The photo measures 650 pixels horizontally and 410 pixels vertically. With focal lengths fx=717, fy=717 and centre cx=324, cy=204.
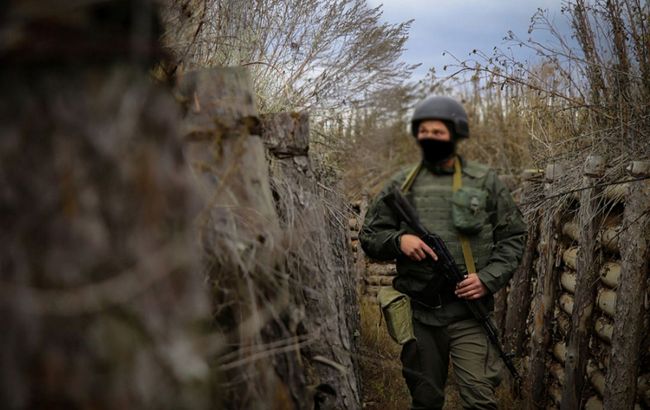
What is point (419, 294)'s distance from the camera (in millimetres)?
4273

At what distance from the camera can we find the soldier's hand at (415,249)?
4117 mm

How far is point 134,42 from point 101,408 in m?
0.77

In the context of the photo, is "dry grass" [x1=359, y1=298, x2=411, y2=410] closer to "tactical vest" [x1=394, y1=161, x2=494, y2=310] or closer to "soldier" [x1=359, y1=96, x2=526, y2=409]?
"soldier" [x1=359, y1=96, x2=526, y2=409]

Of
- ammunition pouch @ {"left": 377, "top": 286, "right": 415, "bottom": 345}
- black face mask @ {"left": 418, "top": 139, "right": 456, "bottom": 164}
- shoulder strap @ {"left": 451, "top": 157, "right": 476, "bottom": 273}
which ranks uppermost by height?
black face mask @ {"left": 418, "top": 139, "right": 456, "bottom": 164}

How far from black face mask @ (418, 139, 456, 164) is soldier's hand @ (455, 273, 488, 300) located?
28.2 inches

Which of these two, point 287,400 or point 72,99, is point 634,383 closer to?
point 287,400

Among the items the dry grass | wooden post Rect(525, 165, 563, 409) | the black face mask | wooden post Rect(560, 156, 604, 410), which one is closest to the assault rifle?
the black face mask

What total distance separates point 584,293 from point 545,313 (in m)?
1.04

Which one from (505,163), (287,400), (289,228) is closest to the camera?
(287,400)

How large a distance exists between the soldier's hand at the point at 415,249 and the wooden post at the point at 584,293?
5.55 feet

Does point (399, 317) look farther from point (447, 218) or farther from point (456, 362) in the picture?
point (447, 218)

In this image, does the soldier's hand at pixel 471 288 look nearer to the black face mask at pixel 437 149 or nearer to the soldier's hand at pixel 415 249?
the soldier's hand at pixel 415 249

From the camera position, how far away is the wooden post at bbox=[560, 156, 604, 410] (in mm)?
5242

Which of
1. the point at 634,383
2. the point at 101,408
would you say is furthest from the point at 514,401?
the point at 101,408
